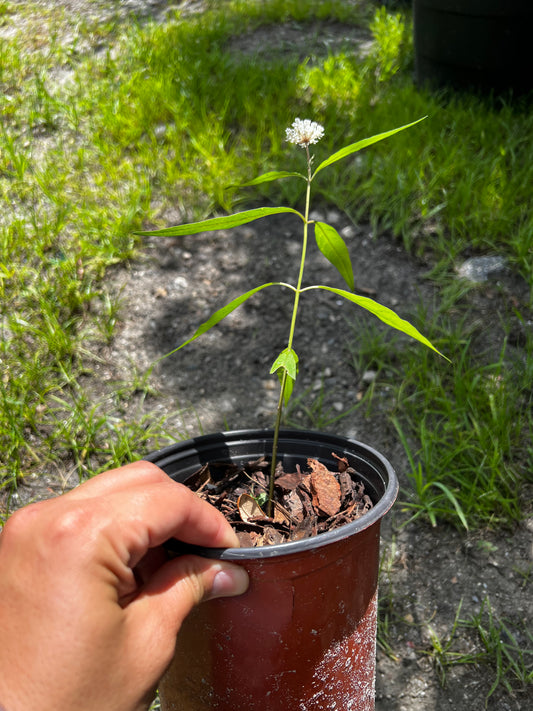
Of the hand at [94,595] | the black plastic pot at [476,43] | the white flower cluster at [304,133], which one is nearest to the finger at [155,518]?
the hand at [94,595]

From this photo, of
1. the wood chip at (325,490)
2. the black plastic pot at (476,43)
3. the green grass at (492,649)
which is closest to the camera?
the wood chip at (325,490)

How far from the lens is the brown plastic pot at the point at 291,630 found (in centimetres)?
100

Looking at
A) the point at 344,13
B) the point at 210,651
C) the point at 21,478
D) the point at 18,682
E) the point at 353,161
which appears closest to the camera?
the point at 18,682

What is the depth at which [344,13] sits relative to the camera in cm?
412

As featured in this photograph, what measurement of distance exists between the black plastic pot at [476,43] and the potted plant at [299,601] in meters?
2.40

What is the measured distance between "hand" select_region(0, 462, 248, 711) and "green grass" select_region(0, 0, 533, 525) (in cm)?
98

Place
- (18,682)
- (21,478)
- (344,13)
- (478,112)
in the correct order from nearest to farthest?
1. (18,682)
2. (21,478)
3. (478,112)
4. (344,13)

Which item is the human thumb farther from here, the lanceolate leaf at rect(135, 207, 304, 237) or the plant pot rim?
the lanceolate leaf at rect(135, 207, 304, 237)

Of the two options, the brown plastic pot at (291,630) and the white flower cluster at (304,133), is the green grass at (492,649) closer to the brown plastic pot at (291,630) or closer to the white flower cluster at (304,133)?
the brown plastic pot at (291,630)

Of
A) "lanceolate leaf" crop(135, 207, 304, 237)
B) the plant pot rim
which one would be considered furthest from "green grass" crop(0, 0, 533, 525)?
"lanceolate leaf" crop(135, 207, 304, 237)

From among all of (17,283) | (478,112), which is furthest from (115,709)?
(478,112)

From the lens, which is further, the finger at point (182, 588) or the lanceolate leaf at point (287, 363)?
the lanceolate leaf at point (287, 363)

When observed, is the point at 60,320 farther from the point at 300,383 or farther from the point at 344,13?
the point at 344,13

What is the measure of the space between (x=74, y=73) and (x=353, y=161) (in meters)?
1.65
